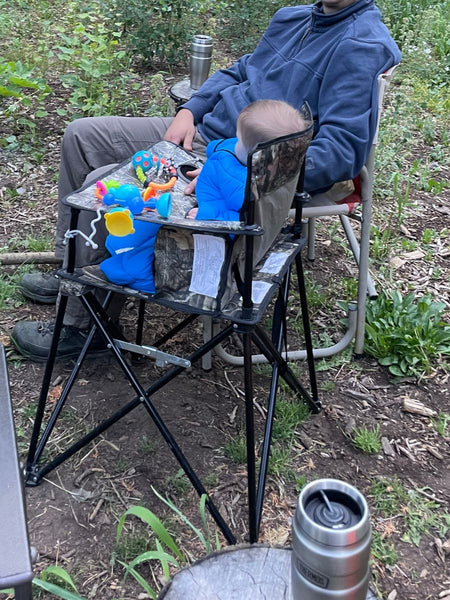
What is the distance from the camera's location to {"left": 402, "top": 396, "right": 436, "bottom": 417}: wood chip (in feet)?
8.66

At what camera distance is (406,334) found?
287 centimetres

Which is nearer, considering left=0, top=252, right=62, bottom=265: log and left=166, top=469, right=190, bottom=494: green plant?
left=166, top=469, right=190, bottom=494: green plant

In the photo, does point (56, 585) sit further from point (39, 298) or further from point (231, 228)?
point (39, 298)

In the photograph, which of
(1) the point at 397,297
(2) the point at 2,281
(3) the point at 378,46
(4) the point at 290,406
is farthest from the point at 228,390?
(3) the point at 378,46

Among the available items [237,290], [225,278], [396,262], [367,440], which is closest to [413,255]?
[396,262]

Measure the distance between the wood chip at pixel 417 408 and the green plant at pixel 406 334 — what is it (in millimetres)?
151

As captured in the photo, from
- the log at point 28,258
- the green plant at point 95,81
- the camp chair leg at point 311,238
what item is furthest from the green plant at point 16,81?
the camp chair leg at point 311,238

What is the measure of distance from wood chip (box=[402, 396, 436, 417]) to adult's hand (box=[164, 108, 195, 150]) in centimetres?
133

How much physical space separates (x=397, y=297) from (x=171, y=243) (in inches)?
56.9

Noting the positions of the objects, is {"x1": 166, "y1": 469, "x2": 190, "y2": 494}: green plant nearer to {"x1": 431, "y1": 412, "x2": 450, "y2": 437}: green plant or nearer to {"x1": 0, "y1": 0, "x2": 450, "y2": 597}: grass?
{"x1": 0, "y1": 0, "x2": 450, "y2": 597}: grass

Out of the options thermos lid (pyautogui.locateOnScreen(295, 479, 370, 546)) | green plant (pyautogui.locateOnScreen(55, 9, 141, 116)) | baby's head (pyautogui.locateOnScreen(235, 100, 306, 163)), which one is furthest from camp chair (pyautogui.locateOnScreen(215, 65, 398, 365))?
green plant (pyautogui.locateOnScreen(55, 9, 141, 116))

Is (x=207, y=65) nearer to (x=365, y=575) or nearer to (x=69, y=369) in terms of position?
(x=69, y=369)

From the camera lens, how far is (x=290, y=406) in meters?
2.58

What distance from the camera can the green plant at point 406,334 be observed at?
2.83 m
